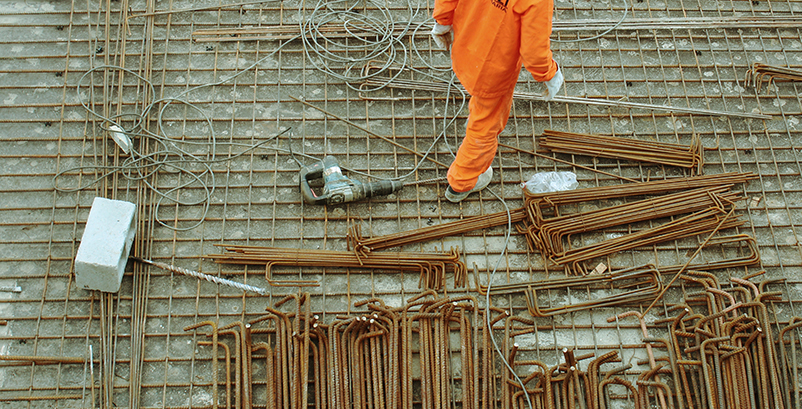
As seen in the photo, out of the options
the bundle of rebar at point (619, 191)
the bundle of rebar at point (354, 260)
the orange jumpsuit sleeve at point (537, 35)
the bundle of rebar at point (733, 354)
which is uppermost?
the orange jumpsuit sleeve at point (537, 35)

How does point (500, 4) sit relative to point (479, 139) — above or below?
above

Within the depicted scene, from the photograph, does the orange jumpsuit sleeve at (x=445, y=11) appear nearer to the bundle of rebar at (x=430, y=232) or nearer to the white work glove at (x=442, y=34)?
the white work glove at (x=442, y=34)

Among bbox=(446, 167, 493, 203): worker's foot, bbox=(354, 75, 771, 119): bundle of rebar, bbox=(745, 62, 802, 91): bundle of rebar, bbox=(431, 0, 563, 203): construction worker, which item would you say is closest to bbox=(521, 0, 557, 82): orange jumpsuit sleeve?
bbox=(431, 0, 563, 203): construction worker

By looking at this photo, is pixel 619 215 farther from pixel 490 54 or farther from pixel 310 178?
pixel 310 178

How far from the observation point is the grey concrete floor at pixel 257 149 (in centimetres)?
491

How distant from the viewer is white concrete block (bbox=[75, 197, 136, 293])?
185 inches

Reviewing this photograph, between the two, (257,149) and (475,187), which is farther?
(257,149)

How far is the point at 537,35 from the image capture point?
156 inches

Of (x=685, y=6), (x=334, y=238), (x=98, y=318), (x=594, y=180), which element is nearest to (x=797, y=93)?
(x=685, y=6)

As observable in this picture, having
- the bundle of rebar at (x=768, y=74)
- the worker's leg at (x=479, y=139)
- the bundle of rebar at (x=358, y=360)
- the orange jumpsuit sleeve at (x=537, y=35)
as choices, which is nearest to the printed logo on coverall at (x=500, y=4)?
the orange jumpsuit sleeve at (x=537, y=35)

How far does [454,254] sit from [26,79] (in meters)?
4.13

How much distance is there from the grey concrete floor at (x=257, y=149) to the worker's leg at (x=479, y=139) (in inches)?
15.6

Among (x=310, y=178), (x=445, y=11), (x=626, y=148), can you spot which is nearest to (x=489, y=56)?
(x=445, y=11)

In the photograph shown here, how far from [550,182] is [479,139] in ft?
3.23
